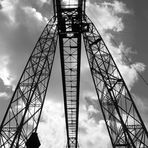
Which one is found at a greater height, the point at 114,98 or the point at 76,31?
the point at 76,31

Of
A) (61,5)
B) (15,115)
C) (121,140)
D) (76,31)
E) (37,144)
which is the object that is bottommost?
(37,144)

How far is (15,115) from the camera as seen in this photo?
1385 cm

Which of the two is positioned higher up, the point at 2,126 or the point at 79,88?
the point at 79,88

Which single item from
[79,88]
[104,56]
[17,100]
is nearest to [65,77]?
[79,88]

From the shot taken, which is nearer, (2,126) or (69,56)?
(2,126)

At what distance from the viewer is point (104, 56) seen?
17.4 metres

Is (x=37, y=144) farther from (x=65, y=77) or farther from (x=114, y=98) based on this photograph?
(x=65, y=77)

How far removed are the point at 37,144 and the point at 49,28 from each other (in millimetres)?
15819

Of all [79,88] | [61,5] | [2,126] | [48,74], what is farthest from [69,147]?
[61,5]

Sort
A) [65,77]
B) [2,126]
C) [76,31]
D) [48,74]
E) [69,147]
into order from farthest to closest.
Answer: [69,147]
[65,77]
[48,74]
[76,31]
[2,126]

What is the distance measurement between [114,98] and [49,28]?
28.1 ft

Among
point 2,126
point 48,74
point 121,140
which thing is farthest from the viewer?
point 48,74

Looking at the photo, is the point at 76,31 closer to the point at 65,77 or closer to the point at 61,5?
the point at 61,5

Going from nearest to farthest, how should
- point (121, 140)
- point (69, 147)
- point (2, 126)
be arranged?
point (2, 126) → point (121, 140) → point (69, 147)
